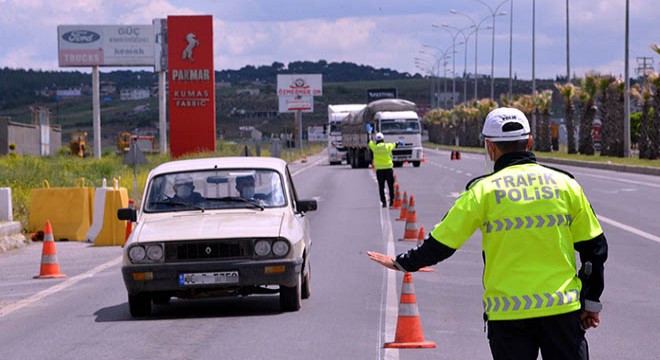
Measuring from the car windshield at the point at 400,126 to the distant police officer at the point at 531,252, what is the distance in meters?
53.2

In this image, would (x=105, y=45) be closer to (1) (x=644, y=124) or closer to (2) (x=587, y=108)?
(2) (x=587, y=108)

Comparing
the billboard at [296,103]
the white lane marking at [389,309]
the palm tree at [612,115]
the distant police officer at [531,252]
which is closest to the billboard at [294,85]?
the billboard at [296,103]

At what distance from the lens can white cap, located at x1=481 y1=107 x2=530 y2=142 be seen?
228 inches

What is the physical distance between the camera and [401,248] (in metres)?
19.2

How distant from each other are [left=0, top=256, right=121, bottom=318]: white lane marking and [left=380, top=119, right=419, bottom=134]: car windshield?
133 feet

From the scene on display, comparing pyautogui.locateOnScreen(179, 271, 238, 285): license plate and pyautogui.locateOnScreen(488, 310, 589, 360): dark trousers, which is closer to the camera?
pyautogui.locateOnScreen(488, 310, 589, 360): dark trousers

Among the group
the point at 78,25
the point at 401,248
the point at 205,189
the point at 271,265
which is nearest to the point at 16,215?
the point at 401,248

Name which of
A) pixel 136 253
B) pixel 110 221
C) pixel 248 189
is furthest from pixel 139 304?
pixel 110 221

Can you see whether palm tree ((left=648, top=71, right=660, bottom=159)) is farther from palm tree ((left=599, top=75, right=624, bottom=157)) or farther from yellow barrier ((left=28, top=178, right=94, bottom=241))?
yellow barrier ((left=28, top=178, right=94, bottom=241))

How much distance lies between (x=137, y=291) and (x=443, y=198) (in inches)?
877

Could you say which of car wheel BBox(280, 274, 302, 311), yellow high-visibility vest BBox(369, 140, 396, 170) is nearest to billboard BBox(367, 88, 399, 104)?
yellow high-visibility vest BBox(369, 140, 396, 170)

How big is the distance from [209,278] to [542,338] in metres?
6.53

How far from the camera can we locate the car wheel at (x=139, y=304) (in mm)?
12125

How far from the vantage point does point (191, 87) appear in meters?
63.8
